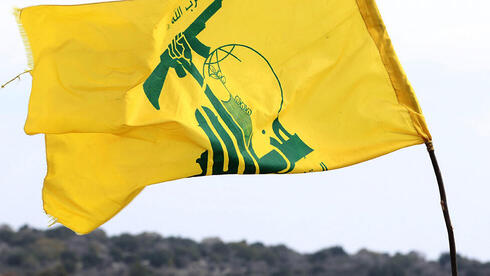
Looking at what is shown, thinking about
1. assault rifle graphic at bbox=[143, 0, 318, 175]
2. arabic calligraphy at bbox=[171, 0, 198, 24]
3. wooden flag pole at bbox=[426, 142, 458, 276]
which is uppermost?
arabic calligraphy at bbox=[171, 0, 198, 24]

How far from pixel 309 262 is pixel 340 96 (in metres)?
30.7

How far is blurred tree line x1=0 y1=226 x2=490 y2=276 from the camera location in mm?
35500

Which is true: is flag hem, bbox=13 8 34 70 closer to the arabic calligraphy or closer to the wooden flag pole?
the arabic calligraphy

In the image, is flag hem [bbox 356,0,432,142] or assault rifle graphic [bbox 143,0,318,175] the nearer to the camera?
assault rifle graphic [bbox 143,0,318,175]

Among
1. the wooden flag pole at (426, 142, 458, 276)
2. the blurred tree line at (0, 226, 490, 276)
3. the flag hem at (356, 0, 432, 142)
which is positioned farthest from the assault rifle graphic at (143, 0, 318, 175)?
the blurred tree line at (0, 226, 490, 276)

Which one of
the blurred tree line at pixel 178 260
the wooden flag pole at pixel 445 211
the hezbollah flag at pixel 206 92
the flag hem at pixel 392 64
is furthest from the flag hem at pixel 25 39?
the blurred tree line at pixel 178 260

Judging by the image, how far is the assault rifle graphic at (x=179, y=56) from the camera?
7188mm

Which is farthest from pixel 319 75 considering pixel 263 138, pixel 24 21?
pixel 24 21

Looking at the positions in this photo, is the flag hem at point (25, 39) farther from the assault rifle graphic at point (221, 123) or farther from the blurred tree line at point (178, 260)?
the blurred tree line at point (178, 260)

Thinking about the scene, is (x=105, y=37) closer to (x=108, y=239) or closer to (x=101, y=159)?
(x=101, y=159)

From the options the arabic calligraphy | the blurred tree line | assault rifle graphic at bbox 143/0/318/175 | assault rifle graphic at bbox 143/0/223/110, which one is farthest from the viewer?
the blurred tree line

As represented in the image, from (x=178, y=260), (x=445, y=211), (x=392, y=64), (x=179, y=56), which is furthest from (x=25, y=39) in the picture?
(x=178, y=260)

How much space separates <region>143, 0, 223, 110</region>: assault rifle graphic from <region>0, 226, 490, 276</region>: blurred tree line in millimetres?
27520

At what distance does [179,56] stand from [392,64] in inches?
68.9
